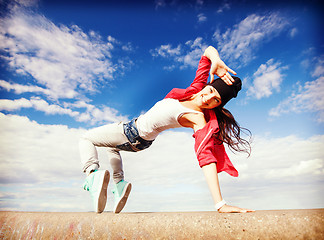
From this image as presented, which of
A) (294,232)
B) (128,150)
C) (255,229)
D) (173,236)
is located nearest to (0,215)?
(128,150)

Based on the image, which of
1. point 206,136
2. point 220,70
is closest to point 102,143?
point 206,136

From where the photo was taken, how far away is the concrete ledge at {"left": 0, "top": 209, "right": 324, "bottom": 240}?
1260mm

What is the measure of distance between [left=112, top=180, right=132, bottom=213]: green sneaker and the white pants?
8 cm

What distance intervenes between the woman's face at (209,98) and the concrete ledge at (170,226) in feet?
3.54

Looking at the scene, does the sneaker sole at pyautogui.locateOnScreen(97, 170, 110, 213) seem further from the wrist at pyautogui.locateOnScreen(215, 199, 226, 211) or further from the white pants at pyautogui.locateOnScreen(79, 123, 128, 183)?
the wrist at pyautogui.locateOnScreen(215, 199, 226, 211)

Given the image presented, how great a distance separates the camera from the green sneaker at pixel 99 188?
216cm

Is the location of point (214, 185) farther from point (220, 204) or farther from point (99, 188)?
point (99, 188)

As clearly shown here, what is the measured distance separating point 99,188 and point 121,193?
1.79 ft

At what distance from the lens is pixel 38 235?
1.94m

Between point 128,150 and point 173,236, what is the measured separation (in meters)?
1.35

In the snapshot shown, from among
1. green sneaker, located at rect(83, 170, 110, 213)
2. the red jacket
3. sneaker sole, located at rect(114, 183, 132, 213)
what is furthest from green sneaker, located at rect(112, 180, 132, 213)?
the red jacket

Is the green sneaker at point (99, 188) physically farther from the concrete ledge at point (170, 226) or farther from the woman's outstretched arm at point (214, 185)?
the woman's outstretched arm at point (214, 185)

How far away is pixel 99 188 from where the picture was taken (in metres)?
2.17

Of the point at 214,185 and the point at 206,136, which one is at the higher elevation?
the point at 206,136
